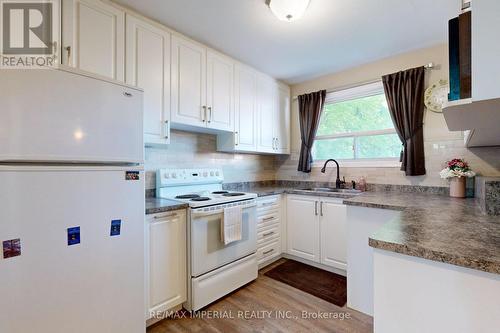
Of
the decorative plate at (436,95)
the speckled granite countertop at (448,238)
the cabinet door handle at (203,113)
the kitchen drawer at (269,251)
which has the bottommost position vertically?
the kitchen drawer at (269,251)

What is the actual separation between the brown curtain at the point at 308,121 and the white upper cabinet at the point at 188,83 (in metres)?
1.50

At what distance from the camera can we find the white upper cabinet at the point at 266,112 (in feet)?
9.59

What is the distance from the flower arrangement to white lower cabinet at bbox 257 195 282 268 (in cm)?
163

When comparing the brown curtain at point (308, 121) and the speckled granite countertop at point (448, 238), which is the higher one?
the brown curtain at point (308, 121)

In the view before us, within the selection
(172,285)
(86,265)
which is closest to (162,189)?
(172,285)

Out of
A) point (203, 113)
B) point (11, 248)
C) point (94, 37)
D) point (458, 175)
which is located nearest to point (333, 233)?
point (458, 175)

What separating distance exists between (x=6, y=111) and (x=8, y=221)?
49 cm

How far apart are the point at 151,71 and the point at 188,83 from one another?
0.35 meters

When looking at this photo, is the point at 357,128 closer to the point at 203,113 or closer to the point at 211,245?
the point at 203,113

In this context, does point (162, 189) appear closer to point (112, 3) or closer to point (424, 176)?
point (112, 3)

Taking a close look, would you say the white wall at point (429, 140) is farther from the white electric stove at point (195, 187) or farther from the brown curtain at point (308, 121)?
the white electric stove at point (195, 187)

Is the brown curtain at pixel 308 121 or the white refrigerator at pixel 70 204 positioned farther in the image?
the brown curtain at pixel 308 121

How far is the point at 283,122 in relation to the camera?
3314 mm

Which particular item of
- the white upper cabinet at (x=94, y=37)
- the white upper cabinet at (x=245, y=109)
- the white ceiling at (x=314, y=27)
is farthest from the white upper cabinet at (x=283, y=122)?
the white upper cabinet at (x=94, y=37)
